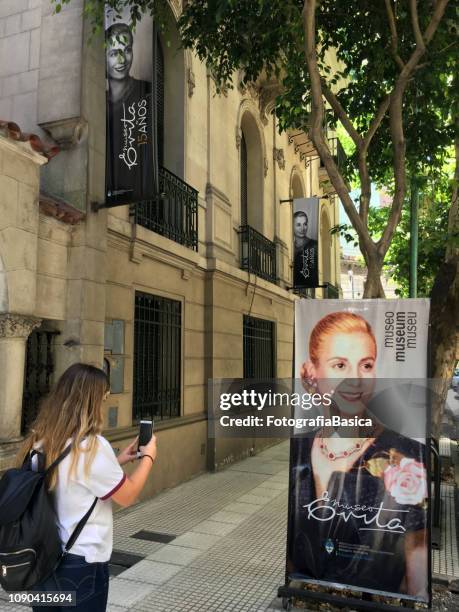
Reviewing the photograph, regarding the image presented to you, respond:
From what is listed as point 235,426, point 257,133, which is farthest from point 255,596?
point 257,133

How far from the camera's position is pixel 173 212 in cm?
938

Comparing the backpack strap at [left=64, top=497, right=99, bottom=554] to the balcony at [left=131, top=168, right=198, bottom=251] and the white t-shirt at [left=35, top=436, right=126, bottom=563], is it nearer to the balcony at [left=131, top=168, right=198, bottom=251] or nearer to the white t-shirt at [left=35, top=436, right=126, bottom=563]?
the white t-shirt at [left=35, top=436, right=126, bottom=563]

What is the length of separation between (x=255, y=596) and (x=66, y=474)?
306 cm

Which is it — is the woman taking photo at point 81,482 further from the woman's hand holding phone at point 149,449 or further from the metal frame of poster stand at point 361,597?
the metal frame of poster stand at point 361,597

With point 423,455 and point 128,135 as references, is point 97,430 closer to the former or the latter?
point 423,455

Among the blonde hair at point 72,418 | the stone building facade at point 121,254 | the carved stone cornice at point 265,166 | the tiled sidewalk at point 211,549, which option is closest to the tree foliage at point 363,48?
the stone building facade at point 121,254

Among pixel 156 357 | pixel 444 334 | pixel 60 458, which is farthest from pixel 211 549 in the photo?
pixel 60 458

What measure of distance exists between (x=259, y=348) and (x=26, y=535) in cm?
1143

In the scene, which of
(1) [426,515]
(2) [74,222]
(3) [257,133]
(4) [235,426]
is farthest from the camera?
(3) [257,133]

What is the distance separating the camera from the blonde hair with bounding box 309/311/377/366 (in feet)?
14.4

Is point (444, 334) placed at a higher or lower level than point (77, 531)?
higher

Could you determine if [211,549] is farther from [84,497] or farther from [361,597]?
[84,497]

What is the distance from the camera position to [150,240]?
8219mm

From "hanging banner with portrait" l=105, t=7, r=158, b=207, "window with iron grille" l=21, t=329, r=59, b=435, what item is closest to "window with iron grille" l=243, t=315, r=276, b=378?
"hanging banner with portrait" l=105, t=7, r=158, b=207
